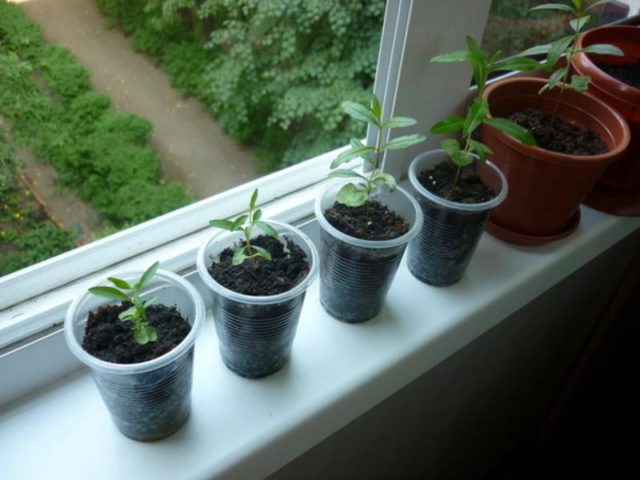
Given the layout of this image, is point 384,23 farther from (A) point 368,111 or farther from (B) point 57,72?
(B) point 57,72

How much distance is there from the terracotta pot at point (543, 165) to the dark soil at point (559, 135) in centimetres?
2

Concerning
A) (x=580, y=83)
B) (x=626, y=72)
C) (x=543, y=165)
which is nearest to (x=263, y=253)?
(x=543, y=165)

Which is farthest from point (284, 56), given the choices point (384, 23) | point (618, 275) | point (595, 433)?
point (595, 433)

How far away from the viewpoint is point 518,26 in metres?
0.86

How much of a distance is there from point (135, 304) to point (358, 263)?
0.24 metres

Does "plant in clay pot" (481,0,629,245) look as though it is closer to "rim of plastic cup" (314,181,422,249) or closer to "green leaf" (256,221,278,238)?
"rim of plastic cup" (314,181,422,249)

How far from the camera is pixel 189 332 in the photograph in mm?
547

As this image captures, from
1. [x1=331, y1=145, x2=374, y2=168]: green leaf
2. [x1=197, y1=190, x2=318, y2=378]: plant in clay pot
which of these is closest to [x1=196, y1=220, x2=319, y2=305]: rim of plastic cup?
[x1=197, y1=190, x2=318, y2=378]: plant in clay pot

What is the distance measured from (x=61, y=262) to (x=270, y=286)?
229 mm

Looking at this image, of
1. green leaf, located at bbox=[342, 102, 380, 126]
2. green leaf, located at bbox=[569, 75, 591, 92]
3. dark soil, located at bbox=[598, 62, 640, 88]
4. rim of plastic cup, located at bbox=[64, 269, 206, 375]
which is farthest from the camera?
dark soil, located at bbox=[598, 62, 640, 88]

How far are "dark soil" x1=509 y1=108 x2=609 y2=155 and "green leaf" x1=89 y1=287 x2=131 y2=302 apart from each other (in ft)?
1.82

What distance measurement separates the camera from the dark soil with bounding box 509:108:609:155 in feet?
2.47

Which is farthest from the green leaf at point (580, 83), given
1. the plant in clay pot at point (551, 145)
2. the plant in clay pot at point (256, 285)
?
the plant in clay pot at point (256, 285)

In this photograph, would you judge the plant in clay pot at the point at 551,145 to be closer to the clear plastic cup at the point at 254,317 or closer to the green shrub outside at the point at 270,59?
the green shrub outside at the point at 270,59
